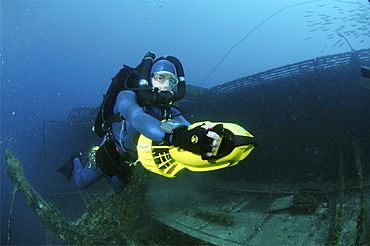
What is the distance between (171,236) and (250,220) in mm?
2150

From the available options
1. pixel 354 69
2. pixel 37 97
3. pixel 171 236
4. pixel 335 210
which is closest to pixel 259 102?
pixel 354 69

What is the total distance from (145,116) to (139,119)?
2.8 inches

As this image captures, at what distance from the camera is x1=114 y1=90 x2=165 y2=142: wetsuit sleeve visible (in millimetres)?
2019

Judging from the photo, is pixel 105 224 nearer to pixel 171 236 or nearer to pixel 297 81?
pixel 171 236

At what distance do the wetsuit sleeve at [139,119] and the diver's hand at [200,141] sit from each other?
33cm

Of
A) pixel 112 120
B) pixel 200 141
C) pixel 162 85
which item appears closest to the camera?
pixel 200 141

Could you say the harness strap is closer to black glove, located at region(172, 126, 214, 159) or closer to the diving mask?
the diving mask

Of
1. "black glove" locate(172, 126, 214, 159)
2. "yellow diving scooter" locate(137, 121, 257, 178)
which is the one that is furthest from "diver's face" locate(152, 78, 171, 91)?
"black glove" locate(172, 126, 214, 159)

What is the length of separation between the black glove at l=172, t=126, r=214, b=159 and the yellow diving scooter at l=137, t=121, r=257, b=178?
0.09 m

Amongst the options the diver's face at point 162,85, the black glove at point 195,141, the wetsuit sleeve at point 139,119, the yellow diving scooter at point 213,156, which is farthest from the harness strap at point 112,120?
the black glove at point 195,141

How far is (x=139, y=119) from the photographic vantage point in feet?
7.27

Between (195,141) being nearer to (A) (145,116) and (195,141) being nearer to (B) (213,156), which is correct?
(B) (213,156)

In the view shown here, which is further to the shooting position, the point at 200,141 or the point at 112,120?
the point at 112,120

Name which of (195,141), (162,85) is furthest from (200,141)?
(162,85)
